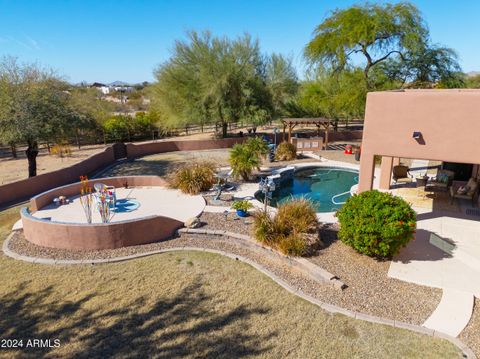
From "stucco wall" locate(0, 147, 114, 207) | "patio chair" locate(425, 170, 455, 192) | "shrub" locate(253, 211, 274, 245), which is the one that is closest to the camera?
"shrub" locate(253, 211, 274, 245)

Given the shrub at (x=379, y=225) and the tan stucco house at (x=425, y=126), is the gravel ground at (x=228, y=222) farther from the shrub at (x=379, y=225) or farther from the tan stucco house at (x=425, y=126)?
the tan stucco house at (x=425, y=126)

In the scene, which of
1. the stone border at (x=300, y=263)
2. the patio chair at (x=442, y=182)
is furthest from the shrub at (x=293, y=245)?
the patio chair at (x=442, y=182)

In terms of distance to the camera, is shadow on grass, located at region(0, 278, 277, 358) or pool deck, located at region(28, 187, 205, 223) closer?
shadow on grass, located at region(0, 278, 277, 358)

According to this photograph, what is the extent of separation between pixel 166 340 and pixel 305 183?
1225 cm

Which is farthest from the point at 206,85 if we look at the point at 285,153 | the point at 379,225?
the point at 379,225

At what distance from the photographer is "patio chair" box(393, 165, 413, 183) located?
15.0 meters

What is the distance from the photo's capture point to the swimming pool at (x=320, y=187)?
13586mm

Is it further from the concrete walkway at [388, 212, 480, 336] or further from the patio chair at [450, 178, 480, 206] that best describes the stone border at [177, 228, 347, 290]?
the patio chair at [450, 178, 480, 206]

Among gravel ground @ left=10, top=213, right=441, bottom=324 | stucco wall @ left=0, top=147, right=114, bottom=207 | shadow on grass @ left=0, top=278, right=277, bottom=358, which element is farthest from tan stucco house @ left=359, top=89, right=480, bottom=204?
stucco wall @ left=0, top=147, right=114, bottom=207

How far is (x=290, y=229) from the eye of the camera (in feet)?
29.5

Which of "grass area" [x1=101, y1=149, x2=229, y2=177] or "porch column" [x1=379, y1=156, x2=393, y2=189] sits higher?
"porch column" [x1=379, y1=156, x2=393, y2=189]

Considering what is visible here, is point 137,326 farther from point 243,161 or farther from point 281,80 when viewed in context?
point 281,80

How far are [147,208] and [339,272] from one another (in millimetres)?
7689

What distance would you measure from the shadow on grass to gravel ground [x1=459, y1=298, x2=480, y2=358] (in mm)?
3535
